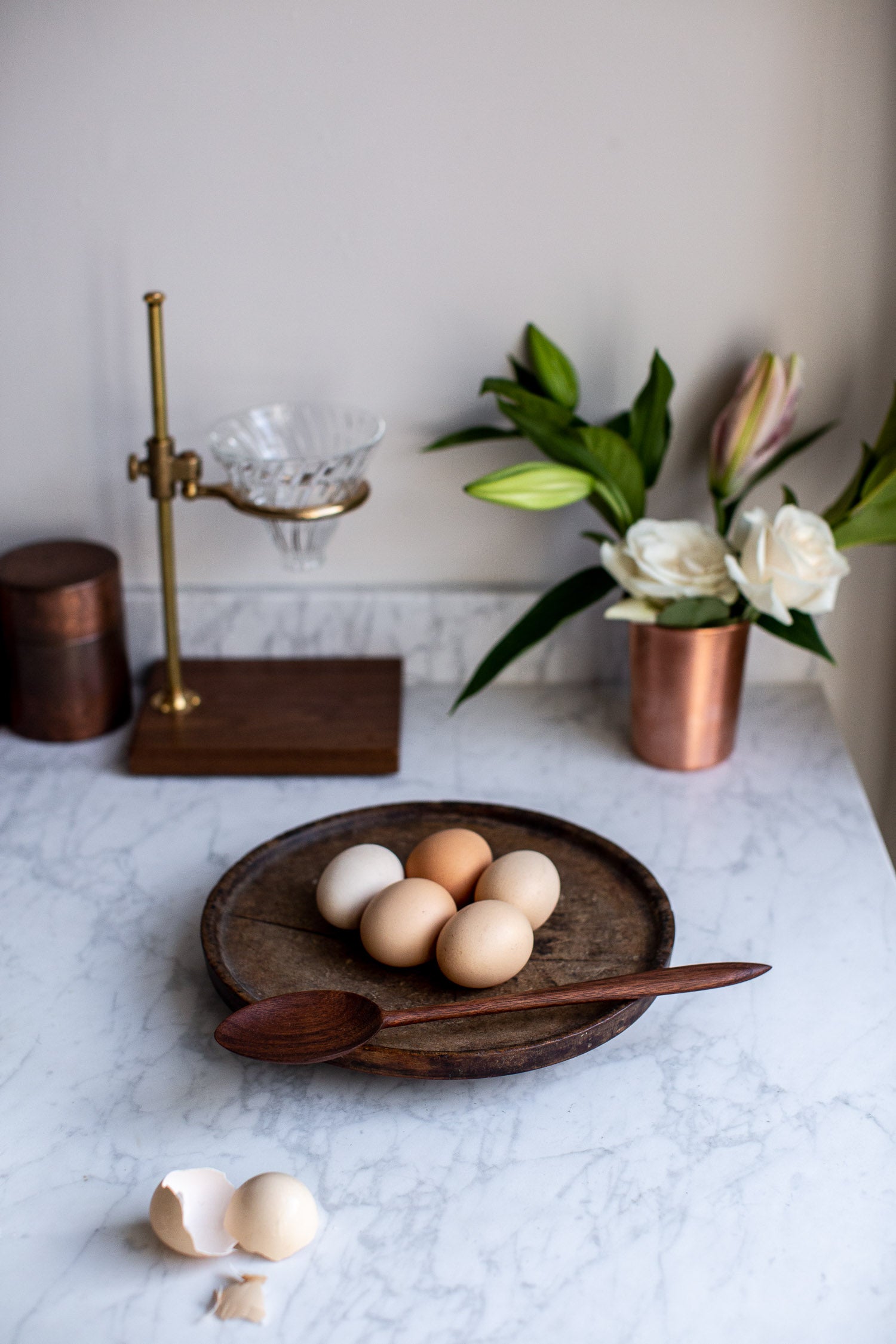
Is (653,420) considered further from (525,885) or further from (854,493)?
(525,885)

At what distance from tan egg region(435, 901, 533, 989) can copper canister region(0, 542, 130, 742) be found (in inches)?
20.0

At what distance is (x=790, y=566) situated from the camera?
0.99 m

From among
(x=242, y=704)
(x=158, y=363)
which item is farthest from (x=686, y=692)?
(x=158, y=363)

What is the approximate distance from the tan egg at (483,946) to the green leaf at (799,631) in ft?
1.28

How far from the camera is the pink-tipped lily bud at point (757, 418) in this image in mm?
1077

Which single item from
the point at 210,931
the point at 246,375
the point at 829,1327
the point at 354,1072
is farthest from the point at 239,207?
the point at 829,1327

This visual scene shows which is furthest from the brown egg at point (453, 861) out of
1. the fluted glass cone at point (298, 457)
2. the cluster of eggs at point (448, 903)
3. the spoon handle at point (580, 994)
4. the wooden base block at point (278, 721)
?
the fluted glass cone at point (298, 457)

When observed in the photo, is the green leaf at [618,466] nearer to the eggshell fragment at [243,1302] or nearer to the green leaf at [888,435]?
the green leaf at [888,435]

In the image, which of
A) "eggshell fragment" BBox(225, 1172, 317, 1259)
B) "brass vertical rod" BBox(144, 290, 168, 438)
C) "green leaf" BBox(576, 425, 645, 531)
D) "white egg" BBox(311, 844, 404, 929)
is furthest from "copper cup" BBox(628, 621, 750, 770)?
"eggshell fragment" BBox(225, 1172, 317, 1259)

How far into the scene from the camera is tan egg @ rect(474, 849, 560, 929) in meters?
0.84

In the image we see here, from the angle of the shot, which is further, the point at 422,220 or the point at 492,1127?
the point at 422,220

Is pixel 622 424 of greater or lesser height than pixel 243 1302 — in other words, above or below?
above

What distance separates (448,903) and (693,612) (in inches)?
14.0

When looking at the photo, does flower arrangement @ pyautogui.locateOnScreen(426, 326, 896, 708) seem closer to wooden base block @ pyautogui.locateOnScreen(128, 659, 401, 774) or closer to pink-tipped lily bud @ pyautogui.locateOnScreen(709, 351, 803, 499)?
pink-tipped lily bud @ pyautogui.locateOnScreen(709, 351, 803, 499)
